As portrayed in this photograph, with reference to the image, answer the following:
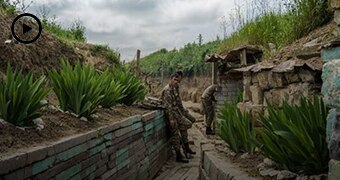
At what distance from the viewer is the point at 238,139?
191 inches

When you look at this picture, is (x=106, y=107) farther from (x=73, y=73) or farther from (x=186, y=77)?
(x=186, y=77)

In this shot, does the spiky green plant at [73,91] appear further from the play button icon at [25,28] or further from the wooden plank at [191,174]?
the play button icon at [25,28]

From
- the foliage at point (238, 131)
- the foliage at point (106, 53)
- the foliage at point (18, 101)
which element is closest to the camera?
the foliage at point (18, 101)

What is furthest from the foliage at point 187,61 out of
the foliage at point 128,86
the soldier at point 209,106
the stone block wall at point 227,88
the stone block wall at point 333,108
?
the stone block wall at point 333,108

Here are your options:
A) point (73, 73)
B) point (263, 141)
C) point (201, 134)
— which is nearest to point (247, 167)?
point (263, 141)

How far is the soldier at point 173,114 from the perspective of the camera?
330 inches

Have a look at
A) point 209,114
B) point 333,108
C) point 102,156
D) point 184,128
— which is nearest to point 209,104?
Answer: point 209,114

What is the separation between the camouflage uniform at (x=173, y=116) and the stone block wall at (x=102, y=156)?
284mm

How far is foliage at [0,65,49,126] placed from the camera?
366 cm

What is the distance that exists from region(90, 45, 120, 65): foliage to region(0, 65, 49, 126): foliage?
858cm

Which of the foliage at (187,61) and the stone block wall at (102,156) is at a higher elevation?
the foliage at (187,61)

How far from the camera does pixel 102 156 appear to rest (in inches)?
181

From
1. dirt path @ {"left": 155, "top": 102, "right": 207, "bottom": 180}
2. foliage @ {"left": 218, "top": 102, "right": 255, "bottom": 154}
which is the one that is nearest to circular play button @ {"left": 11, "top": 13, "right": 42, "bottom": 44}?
dirt path @ {"left": 155, "top": 102, "right": 207, "bottom": 180}

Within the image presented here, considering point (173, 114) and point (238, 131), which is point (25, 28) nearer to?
point (173, 114)
